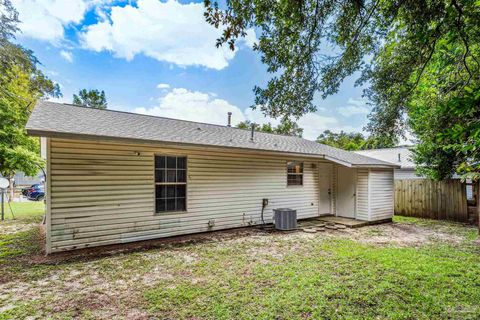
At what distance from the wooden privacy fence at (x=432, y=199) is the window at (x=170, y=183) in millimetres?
9987

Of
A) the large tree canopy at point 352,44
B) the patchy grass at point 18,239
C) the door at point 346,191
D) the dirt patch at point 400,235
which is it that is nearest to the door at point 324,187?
the door at point 346,191

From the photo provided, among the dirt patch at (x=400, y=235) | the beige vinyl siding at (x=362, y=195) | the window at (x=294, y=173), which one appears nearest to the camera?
the dirt patch at (x=400, y=235)

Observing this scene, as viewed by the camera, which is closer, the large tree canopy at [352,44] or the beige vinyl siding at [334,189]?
the large tree canopy at [352,44]

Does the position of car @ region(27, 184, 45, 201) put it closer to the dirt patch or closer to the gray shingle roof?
the gray shingle roof

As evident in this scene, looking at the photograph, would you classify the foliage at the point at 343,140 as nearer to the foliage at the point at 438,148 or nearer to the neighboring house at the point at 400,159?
the neighboring house at the point at 400,159

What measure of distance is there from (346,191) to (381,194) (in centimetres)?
123

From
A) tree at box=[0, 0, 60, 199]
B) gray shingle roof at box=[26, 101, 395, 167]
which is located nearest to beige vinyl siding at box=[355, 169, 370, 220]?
gray shingle roof at box=[26, 101, 395, 167]

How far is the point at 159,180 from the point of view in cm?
657

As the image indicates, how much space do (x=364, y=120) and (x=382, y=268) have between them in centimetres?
290

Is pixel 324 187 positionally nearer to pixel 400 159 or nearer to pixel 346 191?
pixel 346 191

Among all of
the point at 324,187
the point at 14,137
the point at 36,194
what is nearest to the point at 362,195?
the point at 324,187

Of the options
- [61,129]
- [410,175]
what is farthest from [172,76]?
[410,175]

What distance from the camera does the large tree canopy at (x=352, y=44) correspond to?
347 cm

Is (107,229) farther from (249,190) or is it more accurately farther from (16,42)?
(16,42)
